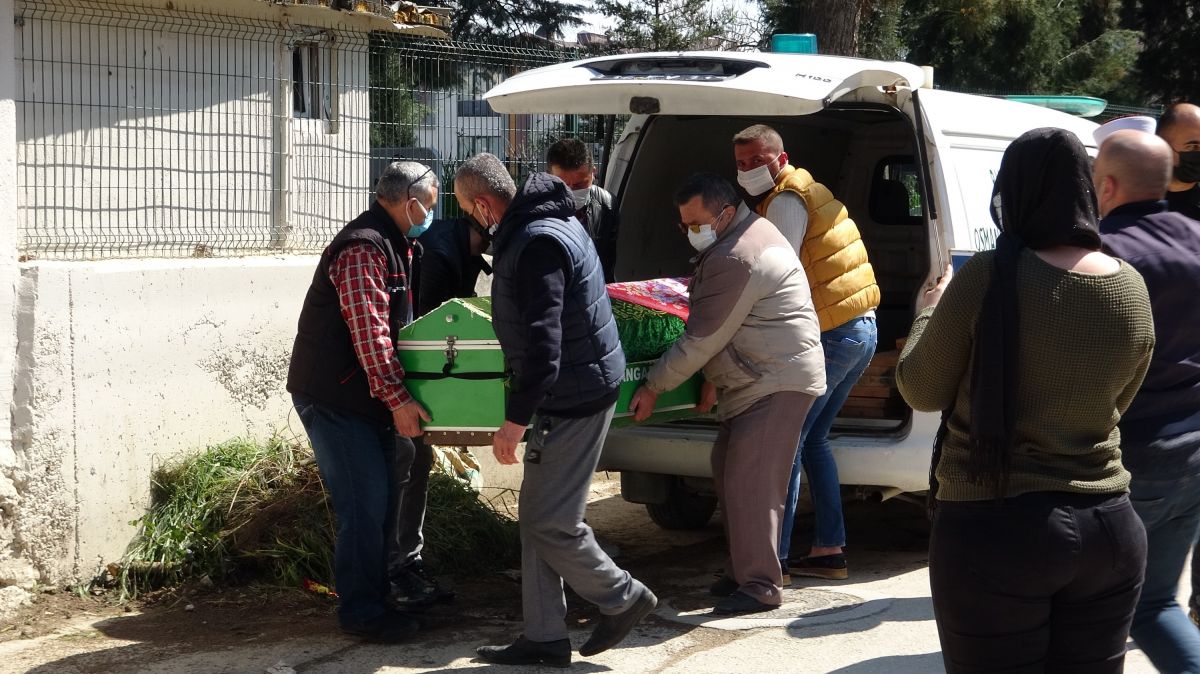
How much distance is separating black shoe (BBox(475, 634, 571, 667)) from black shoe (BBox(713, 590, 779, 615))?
833mm

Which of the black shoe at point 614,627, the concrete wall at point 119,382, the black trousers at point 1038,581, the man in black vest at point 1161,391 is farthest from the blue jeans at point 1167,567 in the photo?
the concrete wall at point 119,382

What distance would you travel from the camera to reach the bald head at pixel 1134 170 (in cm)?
361

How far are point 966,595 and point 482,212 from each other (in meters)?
2.38

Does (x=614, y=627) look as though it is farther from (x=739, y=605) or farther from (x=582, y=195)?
(x=582, y=195)

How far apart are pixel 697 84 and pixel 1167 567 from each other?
2659mm

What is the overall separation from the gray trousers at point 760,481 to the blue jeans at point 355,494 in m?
1.38

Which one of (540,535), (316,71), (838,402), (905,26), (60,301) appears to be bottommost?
(540,535)

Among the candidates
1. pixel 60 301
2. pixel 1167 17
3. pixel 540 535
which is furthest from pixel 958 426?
pixel 1167 17

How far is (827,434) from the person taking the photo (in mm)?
5727

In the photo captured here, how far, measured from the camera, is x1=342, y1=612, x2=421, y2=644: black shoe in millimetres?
4906

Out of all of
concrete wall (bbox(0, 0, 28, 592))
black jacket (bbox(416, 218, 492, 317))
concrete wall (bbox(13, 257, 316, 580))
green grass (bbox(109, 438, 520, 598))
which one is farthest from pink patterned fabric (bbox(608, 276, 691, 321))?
concrete wall (bbox(0, 0, 28, 592))

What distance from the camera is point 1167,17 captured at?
2527 centimetres

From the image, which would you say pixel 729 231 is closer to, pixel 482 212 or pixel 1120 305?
pixel 482 212

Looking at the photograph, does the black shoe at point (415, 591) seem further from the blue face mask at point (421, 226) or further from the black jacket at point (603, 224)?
the black jacket at point (603, 224)
